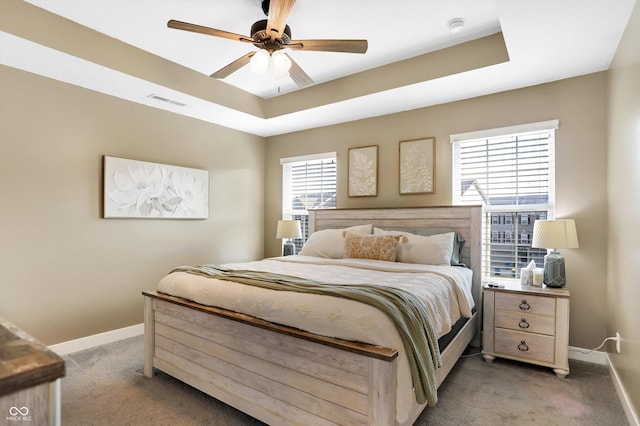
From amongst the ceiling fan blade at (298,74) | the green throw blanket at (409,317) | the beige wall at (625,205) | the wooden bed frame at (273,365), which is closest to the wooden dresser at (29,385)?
the wooden bed frame at (273,365)

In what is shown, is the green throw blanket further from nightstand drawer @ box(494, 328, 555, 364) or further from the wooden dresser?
nightstand drawer @ box(494, 328, 555, 364)

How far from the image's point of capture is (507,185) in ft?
11.4

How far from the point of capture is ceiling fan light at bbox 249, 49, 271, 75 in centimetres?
243

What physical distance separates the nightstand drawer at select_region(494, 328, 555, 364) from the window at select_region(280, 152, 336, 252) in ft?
8.25

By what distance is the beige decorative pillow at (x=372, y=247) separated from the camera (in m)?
3.28

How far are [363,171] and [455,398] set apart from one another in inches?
106

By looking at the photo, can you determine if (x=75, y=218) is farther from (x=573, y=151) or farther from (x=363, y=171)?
(x=573, y=151)

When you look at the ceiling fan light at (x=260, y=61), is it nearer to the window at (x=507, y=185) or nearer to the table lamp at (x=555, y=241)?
the window at (x=507, y=185)

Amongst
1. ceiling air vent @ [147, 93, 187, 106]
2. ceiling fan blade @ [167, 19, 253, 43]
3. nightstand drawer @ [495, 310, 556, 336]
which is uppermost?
ceiling air vent @ [147, 93, 187, 106]

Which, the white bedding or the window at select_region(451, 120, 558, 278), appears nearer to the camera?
the white bedding

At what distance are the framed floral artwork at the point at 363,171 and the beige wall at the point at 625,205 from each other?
2223mm

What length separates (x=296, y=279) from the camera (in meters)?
2.30

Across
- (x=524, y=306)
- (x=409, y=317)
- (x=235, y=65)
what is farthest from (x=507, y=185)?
(x=235, y=65)

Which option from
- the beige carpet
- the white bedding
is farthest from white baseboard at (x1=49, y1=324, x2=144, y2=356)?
the white bedding
